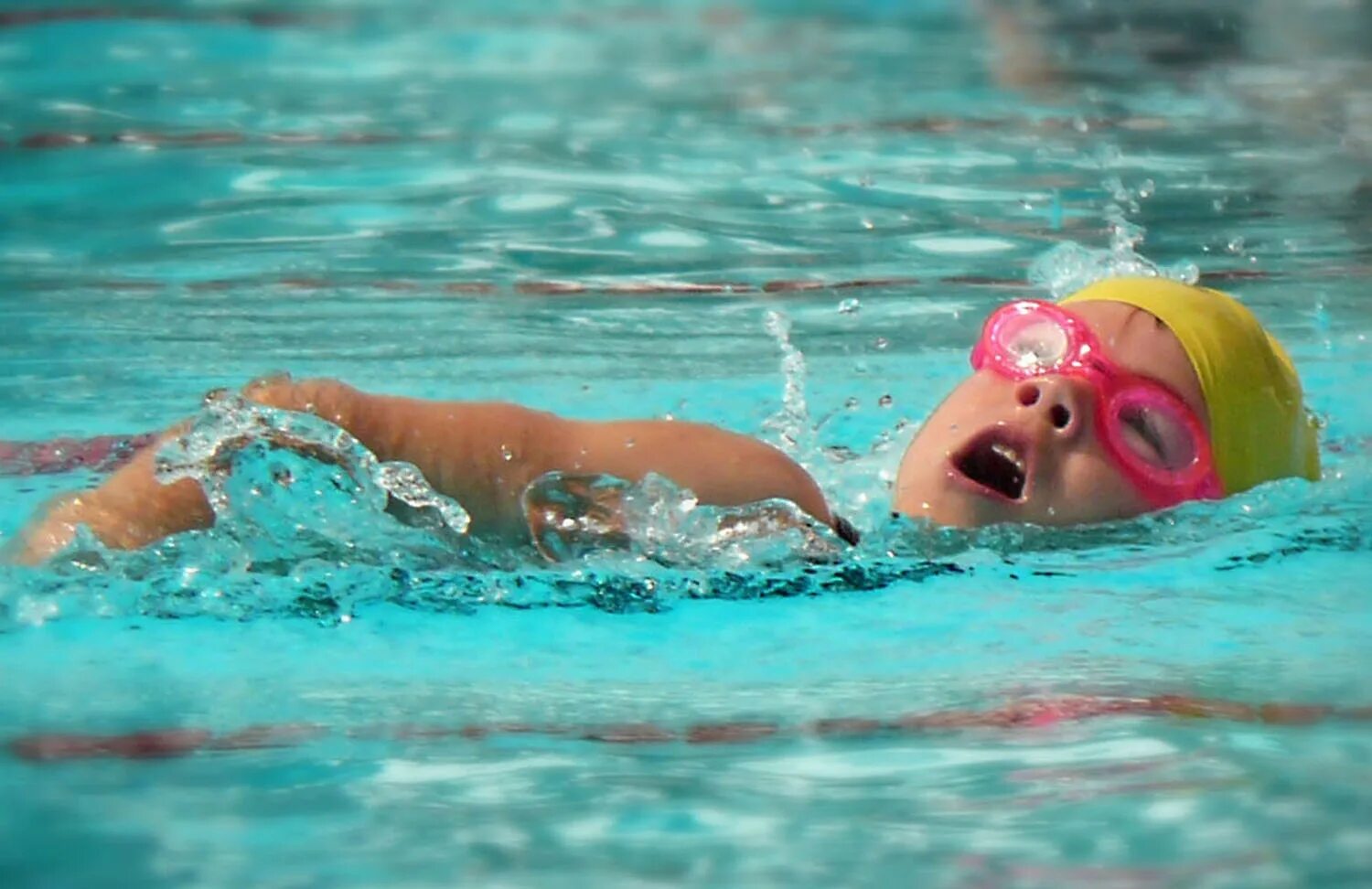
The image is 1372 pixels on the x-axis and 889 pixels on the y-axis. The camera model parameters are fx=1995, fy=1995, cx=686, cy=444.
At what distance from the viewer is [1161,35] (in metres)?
6.95

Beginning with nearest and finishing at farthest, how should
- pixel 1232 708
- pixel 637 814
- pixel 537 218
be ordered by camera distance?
pixel 637 814 < pixel 1232 708 < pixel 537 218

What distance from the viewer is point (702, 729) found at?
6.51 feet

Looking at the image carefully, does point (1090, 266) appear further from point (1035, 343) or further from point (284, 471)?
point (284, 471)

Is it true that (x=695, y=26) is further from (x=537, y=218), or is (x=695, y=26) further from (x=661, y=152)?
(x=537, y=218)

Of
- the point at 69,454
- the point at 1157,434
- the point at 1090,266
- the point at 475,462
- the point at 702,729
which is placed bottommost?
the point at 702,729

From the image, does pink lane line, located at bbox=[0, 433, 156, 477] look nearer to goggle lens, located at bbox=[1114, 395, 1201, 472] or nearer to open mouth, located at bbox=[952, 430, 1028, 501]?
open mouth, located at bbox=[952, 430, 1028, 501]

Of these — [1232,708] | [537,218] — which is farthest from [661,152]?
[1232,708]

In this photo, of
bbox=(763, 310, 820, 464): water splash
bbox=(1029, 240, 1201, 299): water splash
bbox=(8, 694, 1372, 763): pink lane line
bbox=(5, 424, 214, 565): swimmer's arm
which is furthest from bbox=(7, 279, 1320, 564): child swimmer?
bbox=(1029, 240, 1201, 299): water splash

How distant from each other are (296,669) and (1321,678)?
1.11 metres

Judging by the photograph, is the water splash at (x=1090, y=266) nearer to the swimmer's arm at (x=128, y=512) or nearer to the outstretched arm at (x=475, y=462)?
the outstretched arm at (x=475, y=462)

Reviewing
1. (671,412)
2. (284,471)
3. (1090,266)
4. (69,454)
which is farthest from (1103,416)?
(1090,266)

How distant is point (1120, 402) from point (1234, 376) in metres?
0.18

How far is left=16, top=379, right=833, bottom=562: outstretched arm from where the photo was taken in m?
2.25

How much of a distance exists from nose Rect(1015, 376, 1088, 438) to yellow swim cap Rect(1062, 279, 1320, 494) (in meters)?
0.19
